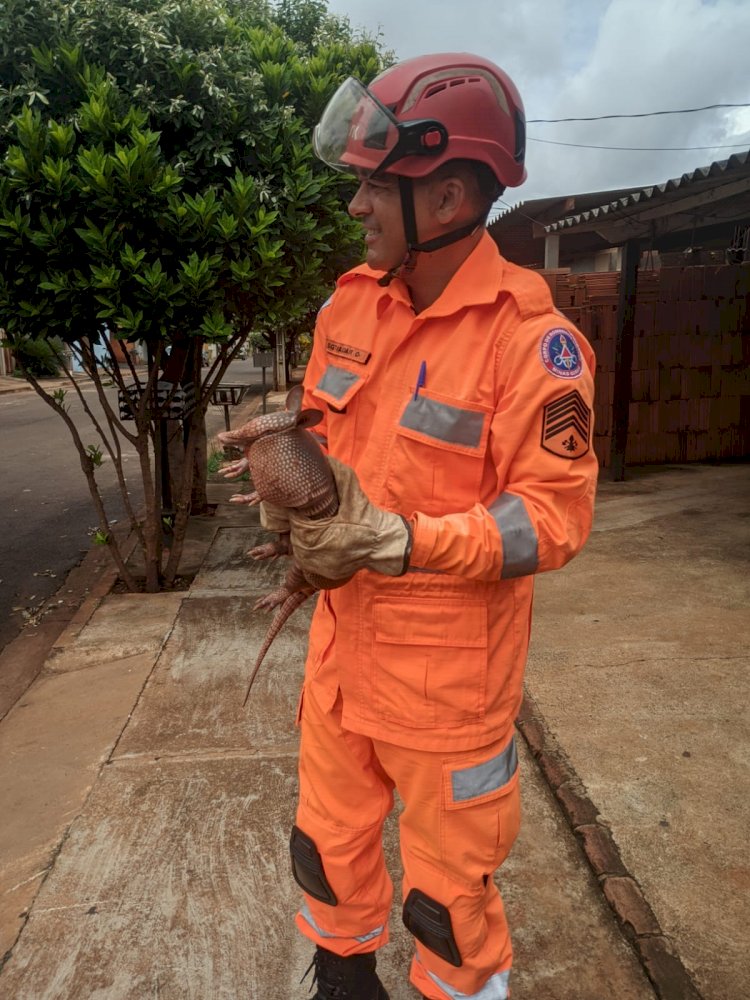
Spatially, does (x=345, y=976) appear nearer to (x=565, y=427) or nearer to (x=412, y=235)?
(x=565, y=427)

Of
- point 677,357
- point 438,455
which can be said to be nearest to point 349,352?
point 438,455

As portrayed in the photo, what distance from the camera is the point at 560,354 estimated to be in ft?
4.84

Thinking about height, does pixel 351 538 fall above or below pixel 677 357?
above

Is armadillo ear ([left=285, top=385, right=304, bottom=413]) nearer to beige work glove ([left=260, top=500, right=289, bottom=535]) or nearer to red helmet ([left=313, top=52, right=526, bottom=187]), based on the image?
beige work glove ([left=260, top=500, right=289, bottom=535])

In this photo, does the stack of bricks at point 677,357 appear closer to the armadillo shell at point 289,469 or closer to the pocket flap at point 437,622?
the pocket flap at point 437,622

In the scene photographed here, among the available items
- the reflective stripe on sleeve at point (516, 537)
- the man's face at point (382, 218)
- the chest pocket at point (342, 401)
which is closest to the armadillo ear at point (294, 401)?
the chest pocket at point (342, 401)

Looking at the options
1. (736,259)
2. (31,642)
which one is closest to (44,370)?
(31,642)

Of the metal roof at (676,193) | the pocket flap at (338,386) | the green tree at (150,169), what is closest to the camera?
the pocket flap at (338,386)

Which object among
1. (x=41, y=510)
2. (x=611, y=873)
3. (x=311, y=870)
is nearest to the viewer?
(x=311, y=870)

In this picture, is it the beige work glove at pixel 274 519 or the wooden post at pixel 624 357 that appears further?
the wooden post at pixel 624 357

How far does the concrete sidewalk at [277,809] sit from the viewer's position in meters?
2.16

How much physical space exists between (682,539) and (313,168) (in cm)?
380

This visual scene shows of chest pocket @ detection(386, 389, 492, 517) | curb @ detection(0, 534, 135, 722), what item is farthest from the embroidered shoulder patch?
curb @ detection(0, 534, 135, 722)

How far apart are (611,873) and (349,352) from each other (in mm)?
1824
